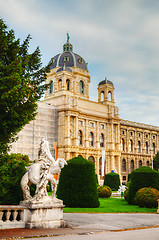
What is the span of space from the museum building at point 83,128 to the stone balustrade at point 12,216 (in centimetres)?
3415

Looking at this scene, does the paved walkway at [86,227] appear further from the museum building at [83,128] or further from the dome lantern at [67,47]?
the dome lantern at [67,47]

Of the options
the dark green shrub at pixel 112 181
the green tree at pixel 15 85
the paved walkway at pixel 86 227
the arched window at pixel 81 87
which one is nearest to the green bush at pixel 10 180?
the green tree at pixel 15 85

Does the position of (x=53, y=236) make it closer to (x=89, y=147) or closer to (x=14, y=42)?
(x=14, y=42)

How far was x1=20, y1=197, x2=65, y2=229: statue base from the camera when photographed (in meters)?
8.77

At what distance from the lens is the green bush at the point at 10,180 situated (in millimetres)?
9602

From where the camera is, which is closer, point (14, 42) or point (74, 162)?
point (14, 42)

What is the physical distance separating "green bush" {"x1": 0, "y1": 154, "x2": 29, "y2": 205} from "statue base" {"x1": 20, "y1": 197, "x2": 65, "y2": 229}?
1.07 meters

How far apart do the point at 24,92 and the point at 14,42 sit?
213 cm

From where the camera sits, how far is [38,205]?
890 cm

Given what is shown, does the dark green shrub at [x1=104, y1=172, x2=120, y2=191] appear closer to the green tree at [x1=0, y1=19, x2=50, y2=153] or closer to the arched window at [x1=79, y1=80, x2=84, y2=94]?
the green tree at [x1=0, y1=19, x2=50, y2=153]

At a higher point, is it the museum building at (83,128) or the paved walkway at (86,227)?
the museum building at (83,128)

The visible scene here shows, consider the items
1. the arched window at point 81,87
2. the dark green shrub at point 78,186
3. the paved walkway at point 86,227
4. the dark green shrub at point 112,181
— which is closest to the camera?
the paved walkway at point 86,227

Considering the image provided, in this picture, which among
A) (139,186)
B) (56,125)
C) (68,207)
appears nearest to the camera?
(68,207)

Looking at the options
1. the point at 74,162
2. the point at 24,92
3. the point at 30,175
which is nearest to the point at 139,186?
the point at 74,162
